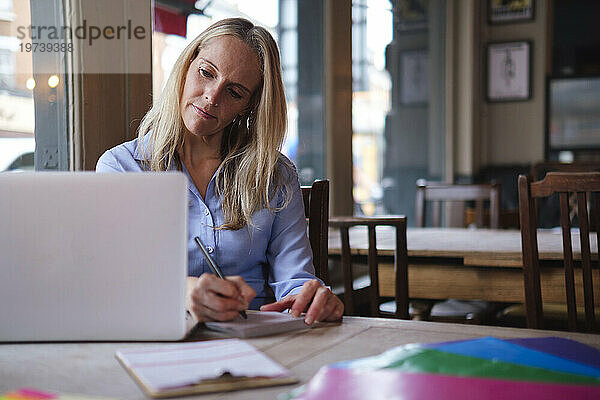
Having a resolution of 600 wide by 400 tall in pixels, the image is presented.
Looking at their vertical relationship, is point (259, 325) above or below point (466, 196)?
below

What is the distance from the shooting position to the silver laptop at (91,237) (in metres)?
0.96

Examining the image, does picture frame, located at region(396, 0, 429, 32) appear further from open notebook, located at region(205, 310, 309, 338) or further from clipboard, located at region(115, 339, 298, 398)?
clipboard, located at region(115, 339, 298, 398)

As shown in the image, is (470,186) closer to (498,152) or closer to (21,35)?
(21,35)

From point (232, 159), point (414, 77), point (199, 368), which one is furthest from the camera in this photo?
point (414, 77)

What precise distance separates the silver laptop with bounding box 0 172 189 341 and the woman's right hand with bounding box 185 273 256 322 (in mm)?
113

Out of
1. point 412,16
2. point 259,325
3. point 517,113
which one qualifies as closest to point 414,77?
point 412,16

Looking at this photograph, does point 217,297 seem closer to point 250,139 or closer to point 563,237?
point 250,139

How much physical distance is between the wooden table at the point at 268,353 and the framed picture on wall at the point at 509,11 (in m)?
5.52

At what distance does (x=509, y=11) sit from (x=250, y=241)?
5295mm

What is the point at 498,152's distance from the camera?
20.5ft

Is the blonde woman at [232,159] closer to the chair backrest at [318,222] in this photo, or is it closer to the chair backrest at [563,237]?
the chair backrest at [318,222]

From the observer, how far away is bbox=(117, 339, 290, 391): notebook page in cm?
82

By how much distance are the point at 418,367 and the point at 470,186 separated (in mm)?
2785

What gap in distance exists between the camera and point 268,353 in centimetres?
97
